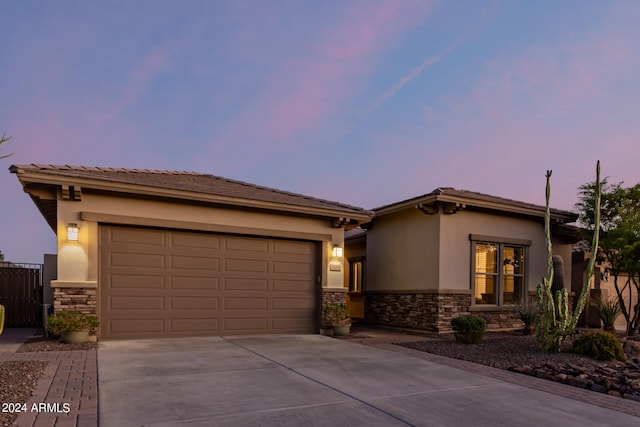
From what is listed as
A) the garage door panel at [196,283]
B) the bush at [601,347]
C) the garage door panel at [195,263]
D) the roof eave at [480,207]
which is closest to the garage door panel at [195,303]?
the garage door panel at [196,283]

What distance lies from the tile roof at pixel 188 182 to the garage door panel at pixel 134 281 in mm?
2049

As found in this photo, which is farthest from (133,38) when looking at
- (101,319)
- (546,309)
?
(546,309)

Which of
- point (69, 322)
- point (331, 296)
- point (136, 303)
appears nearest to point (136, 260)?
point (136, 303)

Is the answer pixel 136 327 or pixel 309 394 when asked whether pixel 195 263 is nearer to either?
pixel 136 327

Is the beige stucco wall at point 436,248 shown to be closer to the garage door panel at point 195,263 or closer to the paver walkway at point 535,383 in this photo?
the paver walkway at point 535,383

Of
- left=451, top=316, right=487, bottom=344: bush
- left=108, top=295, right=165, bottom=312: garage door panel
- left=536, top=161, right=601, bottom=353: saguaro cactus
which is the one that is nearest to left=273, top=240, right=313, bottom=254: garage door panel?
left=108, top=295, right=165, bottom=312: garage door panel

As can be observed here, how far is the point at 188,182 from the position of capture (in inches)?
410

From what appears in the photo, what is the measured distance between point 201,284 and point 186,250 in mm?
877

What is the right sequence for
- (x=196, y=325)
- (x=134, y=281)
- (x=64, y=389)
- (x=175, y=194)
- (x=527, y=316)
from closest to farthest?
(x=64, y=389), (x=134, y=281), (x=175, y=194), (x=196, y=325), (x=527, y=316)

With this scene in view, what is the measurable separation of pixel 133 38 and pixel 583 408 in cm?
1457

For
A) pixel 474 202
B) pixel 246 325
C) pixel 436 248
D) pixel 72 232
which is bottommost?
pixel 246 325

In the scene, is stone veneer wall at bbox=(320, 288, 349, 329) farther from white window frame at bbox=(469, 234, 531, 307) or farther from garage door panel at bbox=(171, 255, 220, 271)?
white window frame at bbox=(469, 234, 531, 307)

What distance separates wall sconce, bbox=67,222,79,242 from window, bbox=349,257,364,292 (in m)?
9.58

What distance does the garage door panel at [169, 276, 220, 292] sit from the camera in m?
9.66
